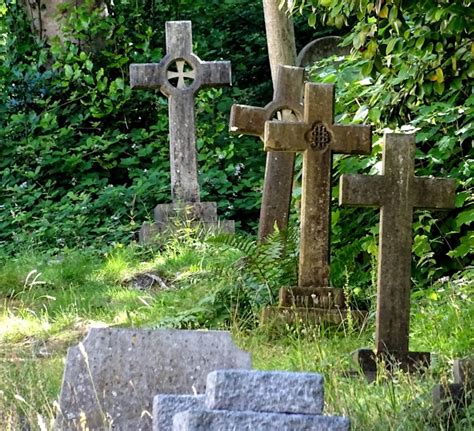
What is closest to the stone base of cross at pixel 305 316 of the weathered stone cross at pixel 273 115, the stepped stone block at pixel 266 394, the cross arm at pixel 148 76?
the weathered stone cross at pixel 273 115

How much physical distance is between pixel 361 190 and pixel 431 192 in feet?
1.37

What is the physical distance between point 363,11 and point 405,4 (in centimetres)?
28

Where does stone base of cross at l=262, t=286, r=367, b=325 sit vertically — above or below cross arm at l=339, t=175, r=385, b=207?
below

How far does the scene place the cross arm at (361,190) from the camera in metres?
7.23

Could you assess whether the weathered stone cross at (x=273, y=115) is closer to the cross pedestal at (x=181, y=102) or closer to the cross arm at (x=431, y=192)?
the cross pedestal at (x=181, y=102)

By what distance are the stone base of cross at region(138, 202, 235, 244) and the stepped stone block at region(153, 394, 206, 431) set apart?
7638mm

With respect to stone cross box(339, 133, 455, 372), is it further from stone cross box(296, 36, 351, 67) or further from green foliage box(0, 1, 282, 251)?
stone cross box(296, 36, 351, 67)

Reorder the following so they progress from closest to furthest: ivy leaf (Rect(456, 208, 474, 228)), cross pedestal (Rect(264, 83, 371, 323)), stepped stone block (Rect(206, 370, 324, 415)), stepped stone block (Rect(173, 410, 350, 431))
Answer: stepped stone block (Rect(173, 410, 350, 431)) → stepped stone block (Rect(206, 370, 324, 415)) → cross pedestal (Rect(264, 83, 371, 323)) → ivy leaf (Rect(456, 208, 474, 228))

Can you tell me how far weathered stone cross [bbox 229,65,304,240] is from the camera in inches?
384

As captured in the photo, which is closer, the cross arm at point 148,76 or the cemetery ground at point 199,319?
the cemetery ground at point 199,319

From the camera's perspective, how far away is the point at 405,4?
7.18 m

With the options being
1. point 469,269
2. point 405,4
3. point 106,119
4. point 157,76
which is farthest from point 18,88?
point 405,4

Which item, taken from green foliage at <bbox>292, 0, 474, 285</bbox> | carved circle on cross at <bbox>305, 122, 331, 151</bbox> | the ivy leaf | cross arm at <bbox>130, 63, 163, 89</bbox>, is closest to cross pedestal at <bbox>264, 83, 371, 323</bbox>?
carved circle on cross at <bbox>305, 122, 331, 151</bbox>

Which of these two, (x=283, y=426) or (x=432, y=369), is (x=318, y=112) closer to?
(x=432, y=369)
